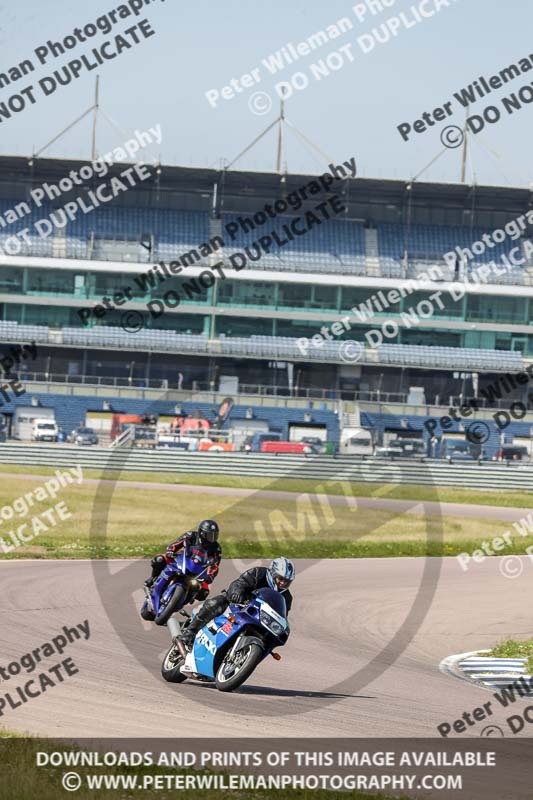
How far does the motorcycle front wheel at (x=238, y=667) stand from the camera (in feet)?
33.8

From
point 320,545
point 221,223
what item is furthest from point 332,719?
point 221,223

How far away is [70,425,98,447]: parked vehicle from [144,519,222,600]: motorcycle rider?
45.5m

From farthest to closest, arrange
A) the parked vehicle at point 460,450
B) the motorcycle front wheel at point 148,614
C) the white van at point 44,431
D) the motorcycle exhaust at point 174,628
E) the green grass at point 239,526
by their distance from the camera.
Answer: the white van at point 44,431 → the parked vehicle at point 460,450 → the green grass at point 239,526 → the motorcycle front wheel at point 148,614 → the motorcycle exhaust at point 174,628

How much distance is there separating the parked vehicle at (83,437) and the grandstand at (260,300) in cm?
715

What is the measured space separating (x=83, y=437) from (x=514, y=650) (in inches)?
1854

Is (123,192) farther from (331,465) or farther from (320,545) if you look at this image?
(320,545)

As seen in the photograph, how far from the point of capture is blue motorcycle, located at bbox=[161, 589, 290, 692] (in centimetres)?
1038

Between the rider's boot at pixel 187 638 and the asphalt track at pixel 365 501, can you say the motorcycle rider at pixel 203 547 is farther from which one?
the asphalt track at pixel 365 501

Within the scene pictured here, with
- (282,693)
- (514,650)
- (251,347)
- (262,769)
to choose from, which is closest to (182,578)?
(282,693)

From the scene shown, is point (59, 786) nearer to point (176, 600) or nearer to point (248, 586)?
point (248, 586)

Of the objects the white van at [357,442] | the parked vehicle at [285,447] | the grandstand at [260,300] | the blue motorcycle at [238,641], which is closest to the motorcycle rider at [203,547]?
the blue motorcycle at [238,641]

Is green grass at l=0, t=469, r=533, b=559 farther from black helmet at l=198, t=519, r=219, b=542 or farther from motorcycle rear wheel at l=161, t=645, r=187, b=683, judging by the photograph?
motorcycle rear wheel at l=161, t=645, r=187, b=683

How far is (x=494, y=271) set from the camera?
7275cm

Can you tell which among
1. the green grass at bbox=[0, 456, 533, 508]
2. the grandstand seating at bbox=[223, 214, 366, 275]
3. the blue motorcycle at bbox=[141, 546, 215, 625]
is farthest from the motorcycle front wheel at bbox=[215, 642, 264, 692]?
the grandstand seating at bbox=[223, 214, 366, 275]
